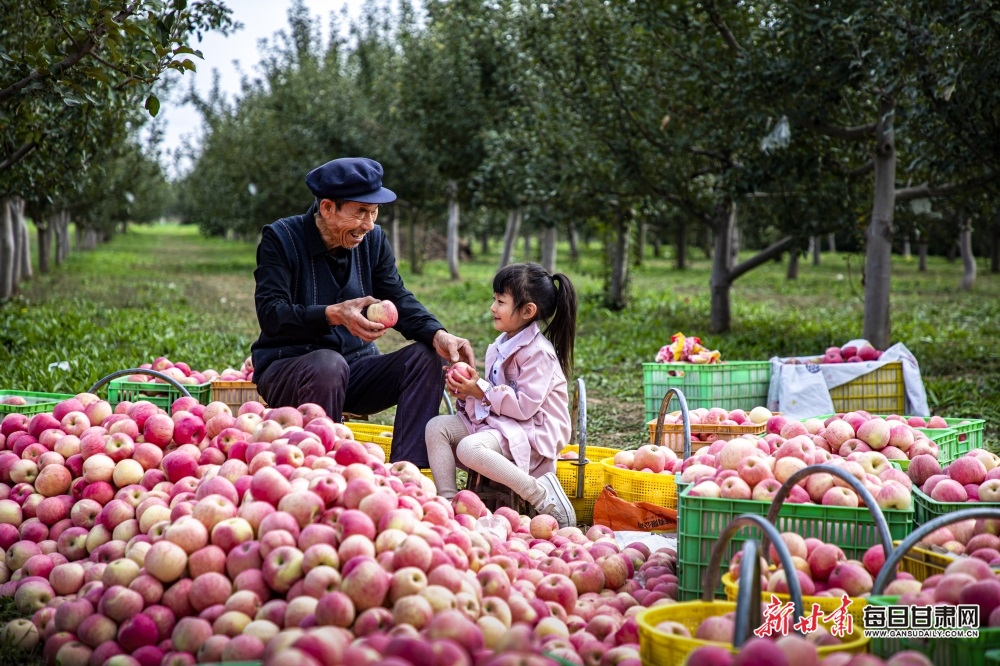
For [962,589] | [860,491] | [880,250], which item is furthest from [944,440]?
[880,250]

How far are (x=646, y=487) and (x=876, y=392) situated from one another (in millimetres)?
3180

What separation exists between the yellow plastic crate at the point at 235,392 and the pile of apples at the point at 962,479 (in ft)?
11.7

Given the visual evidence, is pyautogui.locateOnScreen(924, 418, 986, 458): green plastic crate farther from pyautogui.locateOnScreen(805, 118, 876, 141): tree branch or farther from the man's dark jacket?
pyautogui.locateOnScreen(805, 118, 876, 141): tree branch

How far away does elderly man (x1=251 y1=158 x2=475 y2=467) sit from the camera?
4.65 metres

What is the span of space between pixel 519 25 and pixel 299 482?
14.8 metres

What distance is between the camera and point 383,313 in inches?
179

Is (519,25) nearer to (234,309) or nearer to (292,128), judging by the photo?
(234,309)

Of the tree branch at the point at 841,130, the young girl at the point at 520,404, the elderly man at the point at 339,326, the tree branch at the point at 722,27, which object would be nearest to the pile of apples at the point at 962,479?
the young girl at the point at 520,404

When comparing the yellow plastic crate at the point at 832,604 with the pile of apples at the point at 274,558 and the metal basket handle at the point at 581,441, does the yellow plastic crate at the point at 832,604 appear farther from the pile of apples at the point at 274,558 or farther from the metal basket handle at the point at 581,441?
the metal basket handle at the point at 581,441

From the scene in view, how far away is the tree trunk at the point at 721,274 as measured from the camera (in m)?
13.4

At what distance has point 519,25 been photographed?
16688 millimetres

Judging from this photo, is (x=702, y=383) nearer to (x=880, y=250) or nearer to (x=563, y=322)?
(x=563, y=322)

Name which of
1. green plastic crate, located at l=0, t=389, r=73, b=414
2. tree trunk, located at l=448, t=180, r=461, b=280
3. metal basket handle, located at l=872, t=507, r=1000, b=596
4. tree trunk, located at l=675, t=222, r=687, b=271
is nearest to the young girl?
green plastic crate, located at l=0, t=389, r=73, b=414

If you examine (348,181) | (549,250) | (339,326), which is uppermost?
(348,181)
